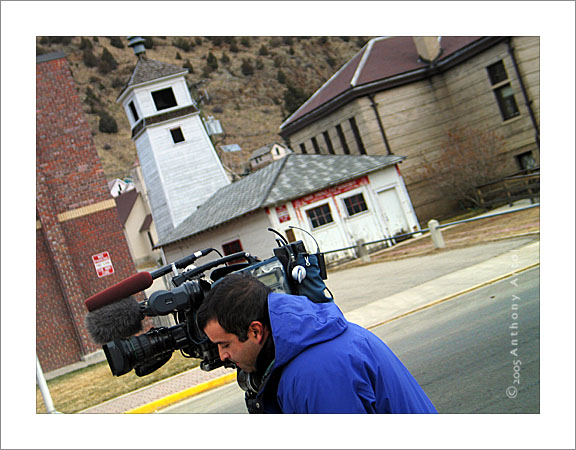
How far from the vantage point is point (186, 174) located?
2708 centimetres

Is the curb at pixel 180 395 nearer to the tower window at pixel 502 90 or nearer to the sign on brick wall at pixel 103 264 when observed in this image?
the sign on brick wall at pixel 103 264

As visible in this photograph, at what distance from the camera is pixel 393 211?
19.2 m

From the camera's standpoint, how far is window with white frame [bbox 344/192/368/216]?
18.0 metres

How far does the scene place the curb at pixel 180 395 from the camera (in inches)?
296

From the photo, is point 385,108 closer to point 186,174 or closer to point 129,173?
point 186,174

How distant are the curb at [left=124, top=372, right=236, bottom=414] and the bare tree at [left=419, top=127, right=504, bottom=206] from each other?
14304 millimetres

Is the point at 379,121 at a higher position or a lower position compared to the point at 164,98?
lower

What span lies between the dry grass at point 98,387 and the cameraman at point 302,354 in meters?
7.64

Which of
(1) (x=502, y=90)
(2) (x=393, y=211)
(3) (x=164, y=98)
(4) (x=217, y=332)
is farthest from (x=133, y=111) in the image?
(4) (x=217, y=332)

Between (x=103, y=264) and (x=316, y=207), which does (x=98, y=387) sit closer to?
(x=103, y=264)

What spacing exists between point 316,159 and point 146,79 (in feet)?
39.3

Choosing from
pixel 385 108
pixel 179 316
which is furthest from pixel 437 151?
pixel 179 316

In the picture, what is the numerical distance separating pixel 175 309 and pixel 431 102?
71.2ft

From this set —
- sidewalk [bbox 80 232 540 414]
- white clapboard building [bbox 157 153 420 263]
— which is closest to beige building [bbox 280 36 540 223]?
white clapboard building [bbox 157 153 420 263]
